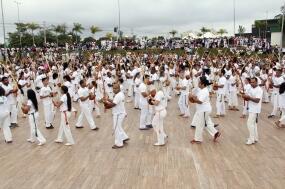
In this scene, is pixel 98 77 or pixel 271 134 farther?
pixel 98 77

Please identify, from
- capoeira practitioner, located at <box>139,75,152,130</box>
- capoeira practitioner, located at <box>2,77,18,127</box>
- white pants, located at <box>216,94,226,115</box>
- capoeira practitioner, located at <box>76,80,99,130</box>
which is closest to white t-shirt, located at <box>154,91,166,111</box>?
capoeira practitioner, located at <box>139,75,152,130</box>

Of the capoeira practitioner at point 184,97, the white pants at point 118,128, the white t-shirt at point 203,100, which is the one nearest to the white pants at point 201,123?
the white t-shirt at point 203,100

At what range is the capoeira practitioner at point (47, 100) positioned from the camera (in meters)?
12.4

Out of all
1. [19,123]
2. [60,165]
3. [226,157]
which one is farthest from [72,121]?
[226,157]

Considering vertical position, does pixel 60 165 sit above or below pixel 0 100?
below

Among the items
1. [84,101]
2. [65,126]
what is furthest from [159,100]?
[84,101]

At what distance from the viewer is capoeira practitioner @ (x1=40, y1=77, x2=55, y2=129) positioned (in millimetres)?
12359

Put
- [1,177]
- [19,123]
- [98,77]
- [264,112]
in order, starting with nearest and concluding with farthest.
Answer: [1,177], [19,123], [264,112], [98,77]

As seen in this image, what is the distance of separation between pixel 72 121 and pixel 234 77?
6.69m

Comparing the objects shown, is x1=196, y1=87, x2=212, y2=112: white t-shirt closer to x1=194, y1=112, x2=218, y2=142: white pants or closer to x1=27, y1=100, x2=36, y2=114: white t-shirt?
x1=194, y1=112, x2=218, y2=142: white pants

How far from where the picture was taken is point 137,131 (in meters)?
12.5

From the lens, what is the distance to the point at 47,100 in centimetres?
1273

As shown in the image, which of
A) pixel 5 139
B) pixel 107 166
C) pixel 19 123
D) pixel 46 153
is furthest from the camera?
pixel 19 123

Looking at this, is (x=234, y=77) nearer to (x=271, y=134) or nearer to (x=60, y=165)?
(x=271, y=134)
